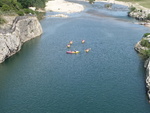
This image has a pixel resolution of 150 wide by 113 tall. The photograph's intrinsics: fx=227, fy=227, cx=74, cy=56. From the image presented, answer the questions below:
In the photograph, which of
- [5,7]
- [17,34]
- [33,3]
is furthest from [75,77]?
[33,3]

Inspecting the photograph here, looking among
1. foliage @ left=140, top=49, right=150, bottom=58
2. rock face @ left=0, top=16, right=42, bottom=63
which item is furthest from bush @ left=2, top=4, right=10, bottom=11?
foliage @ left=140, top=49, right=150, bottom=58

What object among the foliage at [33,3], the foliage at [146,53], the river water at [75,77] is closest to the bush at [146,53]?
the foliage at [146,53]

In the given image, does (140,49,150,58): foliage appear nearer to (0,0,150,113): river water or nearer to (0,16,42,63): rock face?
(0,0,150,113): river water

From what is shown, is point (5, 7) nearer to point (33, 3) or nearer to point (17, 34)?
point (17, 34)

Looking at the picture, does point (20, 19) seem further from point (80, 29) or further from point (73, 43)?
point (80, 29)

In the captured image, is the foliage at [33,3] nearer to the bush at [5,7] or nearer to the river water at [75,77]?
the bush at [5,7]

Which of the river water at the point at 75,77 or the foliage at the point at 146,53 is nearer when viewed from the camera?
the river water at the point at 75,77
